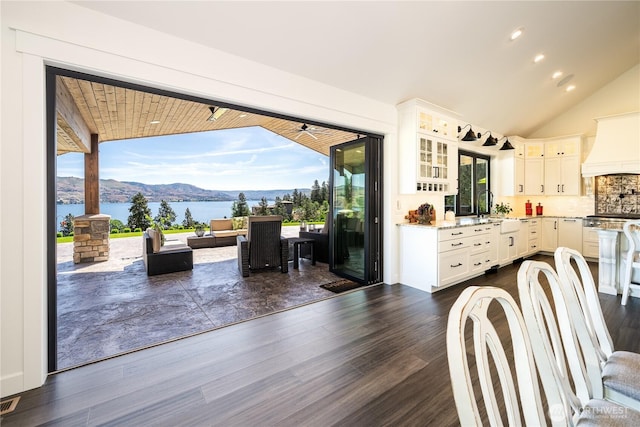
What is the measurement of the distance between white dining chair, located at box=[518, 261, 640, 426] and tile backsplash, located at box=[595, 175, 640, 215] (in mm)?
6671

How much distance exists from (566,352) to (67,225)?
920 cm

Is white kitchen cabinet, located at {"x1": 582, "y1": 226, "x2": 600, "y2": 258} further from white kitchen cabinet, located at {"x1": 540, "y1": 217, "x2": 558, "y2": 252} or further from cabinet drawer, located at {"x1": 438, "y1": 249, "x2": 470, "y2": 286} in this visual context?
cabinet drawer, located at {"x1": 438, "y1": 249, "x2": 470, "y2": 286}

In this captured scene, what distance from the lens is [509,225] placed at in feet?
17.1

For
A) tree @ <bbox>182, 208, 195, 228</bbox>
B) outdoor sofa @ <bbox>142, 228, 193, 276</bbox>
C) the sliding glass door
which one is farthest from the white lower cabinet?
tree @ <bbox>182, 208, 195, 228</bbox>

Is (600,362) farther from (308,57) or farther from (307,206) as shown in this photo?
(307,206)

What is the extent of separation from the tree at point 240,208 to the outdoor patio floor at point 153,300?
398 centimetres

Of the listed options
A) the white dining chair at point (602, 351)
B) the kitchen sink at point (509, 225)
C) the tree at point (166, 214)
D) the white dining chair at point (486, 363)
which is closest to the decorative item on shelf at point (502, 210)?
the kitchen sink at point (509, 225)

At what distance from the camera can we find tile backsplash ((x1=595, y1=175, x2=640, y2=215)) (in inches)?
221

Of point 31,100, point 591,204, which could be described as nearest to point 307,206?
point 591,204

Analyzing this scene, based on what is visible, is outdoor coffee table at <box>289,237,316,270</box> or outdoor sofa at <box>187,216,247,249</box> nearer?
outdoor coffee table at <box>289,237,316,270</box>

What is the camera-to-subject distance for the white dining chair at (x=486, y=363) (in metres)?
0.63

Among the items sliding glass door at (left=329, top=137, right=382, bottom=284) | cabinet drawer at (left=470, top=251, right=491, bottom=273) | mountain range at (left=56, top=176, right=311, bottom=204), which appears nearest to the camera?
sliding glass door at (left=329, top=137, right=382, bottom=284)

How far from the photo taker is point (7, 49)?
1.80 m

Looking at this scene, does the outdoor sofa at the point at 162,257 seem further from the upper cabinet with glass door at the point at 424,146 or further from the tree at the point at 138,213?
the tree at the point at 138,213
